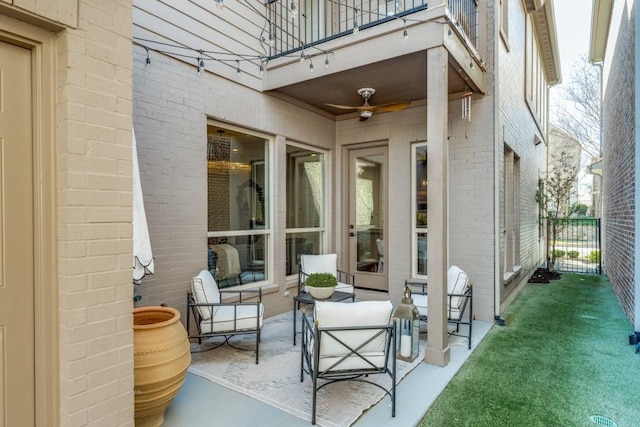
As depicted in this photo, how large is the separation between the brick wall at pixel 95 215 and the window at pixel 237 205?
7.37 feet

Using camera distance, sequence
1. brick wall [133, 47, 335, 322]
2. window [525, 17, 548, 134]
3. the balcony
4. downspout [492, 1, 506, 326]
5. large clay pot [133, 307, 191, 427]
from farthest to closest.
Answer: window [525, 17, 548, 134]
downspout [492, 1, 506, 326]
the balcony
brick wall [133, 47, 335, 322]
large clay pot [133, 307, 191, 427]

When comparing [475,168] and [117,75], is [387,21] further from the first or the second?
[117,75]

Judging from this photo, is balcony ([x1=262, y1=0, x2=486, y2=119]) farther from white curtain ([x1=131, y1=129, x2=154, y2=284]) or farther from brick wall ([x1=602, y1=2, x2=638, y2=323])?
white curtain ([x1=131, y1=129, x2=154, y2=284])

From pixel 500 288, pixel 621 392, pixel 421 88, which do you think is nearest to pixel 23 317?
pixel 621 392

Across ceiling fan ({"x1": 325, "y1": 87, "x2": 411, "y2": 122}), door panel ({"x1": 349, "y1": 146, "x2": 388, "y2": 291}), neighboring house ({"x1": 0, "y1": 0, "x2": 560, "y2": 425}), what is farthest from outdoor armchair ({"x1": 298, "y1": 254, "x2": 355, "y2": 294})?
ceiling fan ({"x1": 325, "y1": 87, "x2": 411, "y2": 122})

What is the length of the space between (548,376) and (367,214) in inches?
130

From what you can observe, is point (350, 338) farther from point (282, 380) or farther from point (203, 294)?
point (203, 294)

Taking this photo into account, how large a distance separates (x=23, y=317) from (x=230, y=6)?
154 inches

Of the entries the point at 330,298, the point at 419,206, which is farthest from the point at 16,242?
the point at 419,206

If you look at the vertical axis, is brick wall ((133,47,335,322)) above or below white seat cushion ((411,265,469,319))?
above

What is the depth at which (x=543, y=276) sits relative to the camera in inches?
318

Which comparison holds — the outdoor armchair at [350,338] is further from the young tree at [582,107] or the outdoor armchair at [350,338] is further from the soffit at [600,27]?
the young tree at [582,107]

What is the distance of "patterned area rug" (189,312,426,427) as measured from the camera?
259 cm

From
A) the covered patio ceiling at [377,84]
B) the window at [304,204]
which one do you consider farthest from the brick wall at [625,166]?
the window at [304,204]
